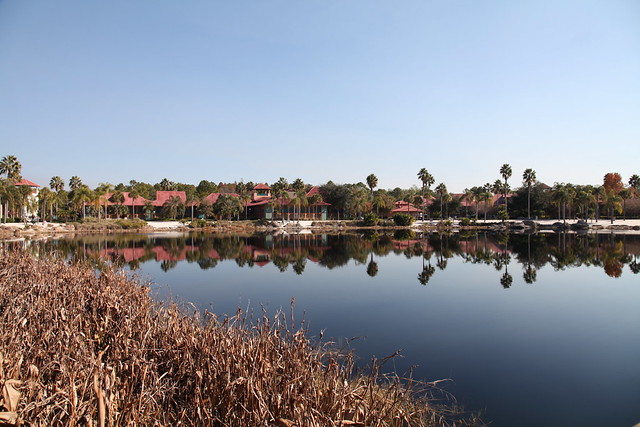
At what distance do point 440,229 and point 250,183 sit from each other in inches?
1867

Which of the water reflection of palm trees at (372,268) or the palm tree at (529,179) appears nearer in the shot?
the water reflection of palm trees at (372,268)

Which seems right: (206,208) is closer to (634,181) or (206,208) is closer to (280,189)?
(280,189)

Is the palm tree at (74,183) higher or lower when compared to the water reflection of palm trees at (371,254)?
higher

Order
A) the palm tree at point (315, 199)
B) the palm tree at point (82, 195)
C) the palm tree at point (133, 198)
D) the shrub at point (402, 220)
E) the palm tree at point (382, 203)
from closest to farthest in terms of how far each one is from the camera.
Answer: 1. the palm tree at point (82, 195)
2. the shrub at point (402, 220)
3. the palm tree at point (133, 198)
4. the palm tree at point (315, 199)
5. the palm tree at point (382, 203)

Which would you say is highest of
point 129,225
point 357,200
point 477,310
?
point 357,200

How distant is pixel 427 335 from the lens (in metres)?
13.4

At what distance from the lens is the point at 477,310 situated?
17125 mm

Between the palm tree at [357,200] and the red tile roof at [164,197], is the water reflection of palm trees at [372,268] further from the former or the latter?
the red tile roof at [164,197]

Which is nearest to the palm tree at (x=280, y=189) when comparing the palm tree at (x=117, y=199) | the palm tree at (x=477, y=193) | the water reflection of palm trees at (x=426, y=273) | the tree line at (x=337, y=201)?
the tree line at (x=337, y=201)

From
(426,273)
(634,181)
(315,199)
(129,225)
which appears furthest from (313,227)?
(634,181)

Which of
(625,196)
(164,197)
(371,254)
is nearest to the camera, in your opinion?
(371,254)

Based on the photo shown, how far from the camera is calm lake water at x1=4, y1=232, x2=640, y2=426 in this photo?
941 cm

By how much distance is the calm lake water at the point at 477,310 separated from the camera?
9.41 meters

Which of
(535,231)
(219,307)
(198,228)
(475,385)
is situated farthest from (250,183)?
(475,385)
